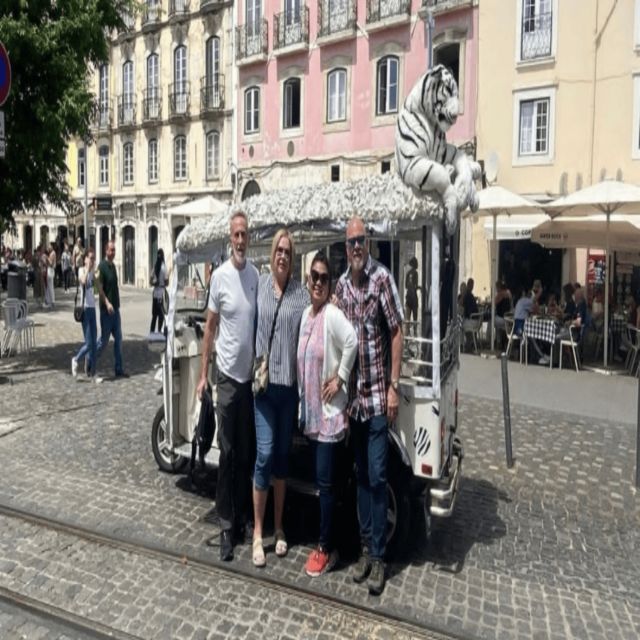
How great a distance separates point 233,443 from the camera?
473cm

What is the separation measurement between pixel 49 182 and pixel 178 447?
7144 millimetres

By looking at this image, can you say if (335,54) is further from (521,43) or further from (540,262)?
(540,262)

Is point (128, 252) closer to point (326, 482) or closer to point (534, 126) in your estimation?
point (534, 126)

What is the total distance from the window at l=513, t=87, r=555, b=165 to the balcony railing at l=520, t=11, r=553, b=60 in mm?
1040

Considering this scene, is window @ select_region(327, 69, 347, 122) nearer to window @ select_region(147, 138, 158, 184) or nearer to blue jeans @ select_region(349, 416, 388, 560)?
window @ select_region(147, 138, 158, 184)

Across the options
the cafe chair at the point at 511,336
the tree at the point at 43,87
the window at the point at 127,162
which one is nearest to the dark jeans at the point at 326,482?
the tree at the point at 43,87

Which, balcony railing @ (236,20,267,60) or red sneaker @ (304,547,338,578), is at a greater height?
balcony railing @ (236,20,267,60)

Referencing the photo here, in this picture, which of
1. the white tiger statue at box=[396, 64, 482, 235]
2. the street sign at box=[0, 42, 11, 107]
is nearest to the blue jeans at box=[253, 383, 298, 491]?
the white tiger statue at box=[396, 64, 482, 235]

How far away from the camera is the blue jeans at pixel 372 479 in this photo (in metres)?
4.29

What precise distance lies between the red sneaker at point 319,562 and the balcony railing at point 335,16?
23.0 m

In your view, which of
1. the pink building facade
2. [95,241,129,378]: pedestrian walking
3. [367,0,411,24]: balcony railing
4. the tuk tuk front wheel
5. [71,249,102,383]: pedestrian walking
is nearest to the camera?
the tuk tuk front wheel

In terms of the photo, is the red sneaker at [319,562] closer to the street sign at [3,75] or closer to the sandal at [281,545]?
the sandal at [281,545]

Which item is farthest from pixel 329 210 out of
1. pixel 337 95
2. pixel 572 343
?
pixel 337 95

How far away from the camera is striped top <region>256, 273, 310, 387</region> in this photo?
4.46 meters
